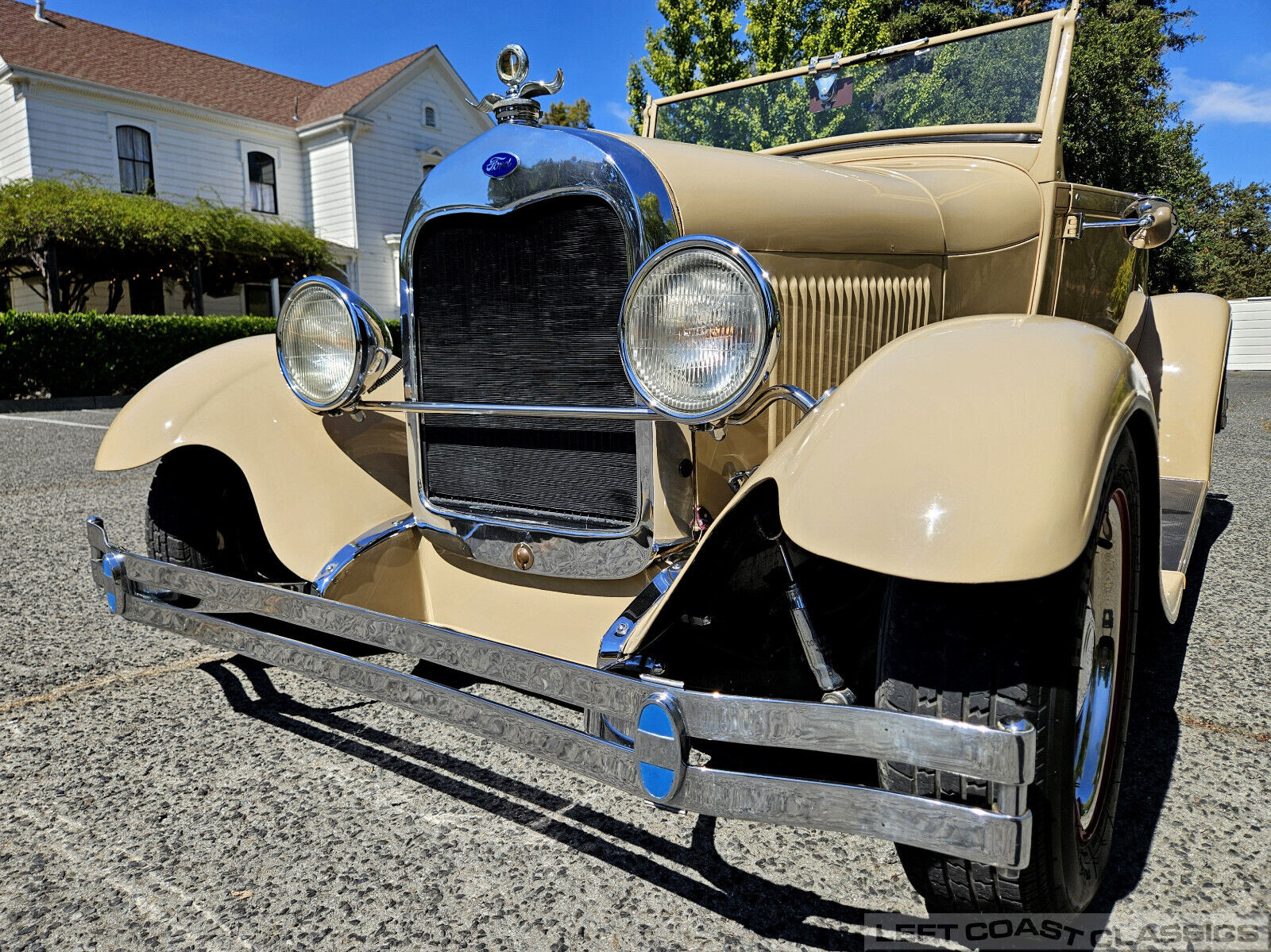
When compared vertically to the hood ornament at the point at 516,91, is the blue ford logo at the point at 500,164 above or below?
below

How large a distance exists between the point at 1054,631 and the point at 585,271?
107 centimetres

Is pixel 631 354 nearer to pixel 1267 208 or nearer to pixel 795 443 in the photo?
pixel 795 443

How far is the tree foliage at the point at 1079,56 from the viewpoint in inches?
579

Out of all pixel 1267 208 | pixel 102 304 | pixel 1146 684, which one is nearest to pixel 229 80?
pixel 102 304

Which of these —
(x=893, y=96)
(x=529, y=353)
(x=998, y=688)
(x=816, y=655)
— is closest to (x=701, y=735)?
(x=816, y=655)

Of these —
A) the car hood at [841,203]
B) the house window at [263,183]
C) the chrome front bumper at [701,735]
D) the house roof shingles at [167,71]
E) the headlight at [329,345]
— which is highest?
the house roof shingles at [167,71]

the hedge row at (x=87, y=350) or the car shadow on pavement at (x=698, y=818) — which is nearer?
the car shadow on pavement at (x=698, y=818)

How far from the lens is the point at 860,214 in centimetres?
205

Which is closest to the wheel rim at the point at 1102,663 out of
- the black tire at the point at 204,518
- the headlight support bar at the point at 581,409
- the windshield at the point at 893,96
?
the headlight support bar at the point at 581,409

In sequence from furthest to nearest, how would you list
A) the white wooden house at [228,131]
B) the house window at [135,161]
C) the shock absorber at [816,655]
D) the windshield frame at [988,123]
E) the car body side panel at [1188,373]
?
1. the house window at [135,161]
2. the white wooden house at [228,131]
3. the car body side panel at [1188,373]
4. the windshield frame at [988,123]
5. the shock absorber at [816,655]

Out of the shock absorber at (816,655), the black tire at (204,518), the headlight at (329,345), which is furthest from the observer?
the black tire at (204,518)

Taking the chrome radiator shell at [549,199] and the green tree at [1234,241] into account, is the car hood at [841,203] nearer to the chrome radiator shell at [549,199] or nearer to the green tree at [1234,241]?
the chrome radiator shell at [549,199]

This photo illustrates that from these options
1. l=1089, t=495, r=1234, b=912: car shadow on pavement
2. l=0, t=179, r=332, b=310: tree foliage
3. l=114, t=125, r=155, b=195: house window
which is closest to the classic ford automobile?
l=1089, t=495, r=1234, b=912: car shadow on pavement

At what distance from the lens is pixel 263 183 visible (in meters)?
18.9
